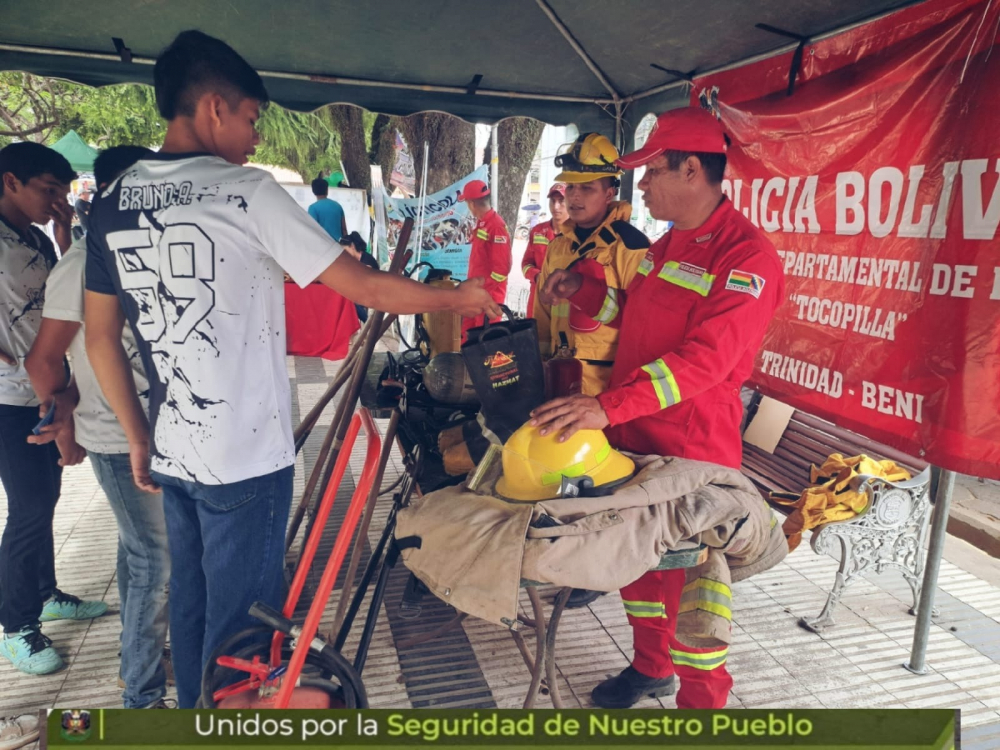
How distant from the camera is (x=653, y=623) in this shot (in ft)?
8.43

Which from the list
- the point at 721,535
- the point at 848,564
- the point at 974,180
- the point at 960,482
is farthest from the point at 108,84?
the point at 960,482

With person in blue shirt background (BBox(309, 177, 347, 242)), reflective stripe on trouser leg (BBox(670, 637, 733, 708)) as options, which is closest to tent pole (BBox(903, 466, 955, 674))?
reflective stripe on trouser leg (BBox(670, 637, 733, 708))

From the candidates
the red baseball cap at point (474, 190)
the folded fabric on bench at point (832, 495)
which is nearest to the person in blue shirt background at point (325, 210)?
the red baseball cap at point (474, 190)

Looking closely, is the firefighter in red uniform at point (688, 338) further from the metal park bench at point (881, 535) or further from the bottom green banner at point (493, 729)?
the metal park bench at point (881, 535)

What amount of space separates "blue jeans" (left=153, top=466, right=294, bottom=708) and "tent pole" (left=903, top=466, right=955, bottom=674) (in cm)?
261

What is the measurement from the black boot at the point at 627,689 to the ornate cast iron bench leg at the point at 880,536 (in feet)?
3.15

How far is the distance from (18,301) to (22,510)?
846 mm

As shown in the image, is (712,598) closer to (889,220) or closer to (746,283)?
(746,283)

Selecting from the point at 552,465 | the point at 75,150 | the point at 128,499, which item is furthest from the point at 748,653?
the point at 75,150

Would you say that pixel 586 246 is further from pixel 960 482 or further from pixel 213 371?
pixel 960 482

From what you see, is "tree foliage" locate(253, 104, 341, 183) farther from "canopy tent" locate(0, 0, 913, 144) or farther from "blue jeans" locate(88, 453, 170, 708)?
"blue jeans" locate(88, 453, 170, 708)

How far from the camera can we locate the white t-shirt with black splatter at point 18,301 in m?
2.50

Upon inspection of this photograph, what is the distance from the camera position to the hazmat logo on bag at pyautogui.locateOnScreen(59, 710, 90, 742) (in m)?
1.53

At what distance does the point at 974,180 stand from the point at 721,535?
5.59 ft
